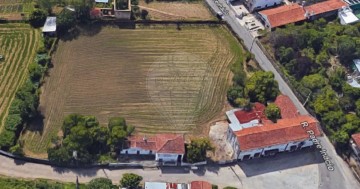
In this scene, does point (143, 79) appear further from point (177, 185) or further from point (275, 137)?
point (275, 137)

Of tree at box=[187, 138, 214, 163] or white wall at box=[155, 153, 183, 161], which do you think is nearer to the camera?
tree at box=[187, 138, 214, 163]

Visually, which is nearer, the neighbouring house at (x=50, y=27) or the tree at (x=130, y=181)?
the tree at (x=130, y=181)

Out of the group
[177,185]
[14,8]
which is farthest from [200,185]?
[14,8]

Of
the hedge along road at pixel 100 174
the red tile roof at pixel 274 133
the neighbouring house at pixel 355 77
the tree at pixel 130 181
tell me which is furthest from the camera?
the neighbouring house at pixel 355 77

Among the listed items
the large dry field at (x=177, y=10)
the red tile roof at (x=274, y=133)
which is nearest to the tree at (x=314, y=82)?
the red tile roof at (x=274, y=133)

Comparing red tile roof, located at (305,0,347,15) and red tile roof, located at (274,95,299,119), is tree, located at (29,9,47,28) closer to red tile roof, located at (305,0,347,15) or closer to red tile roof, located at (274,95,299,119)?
red tile roof, located at (274,95,299,119)

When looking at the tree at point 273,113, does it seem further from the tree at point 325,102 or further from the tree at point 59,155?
the tree at point 59,155

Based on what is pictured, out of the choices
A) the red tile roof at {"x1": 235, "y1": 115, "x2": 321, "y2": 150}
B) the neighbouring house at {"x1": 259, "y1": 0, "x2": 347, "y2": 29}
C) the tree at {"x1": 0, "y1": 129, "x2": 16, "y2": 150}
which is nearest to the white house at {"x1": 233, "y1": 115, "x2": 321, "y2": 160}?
the red tile roof at {"x1": 235, "y1": 115, "x2": 321, "y2": 150}
